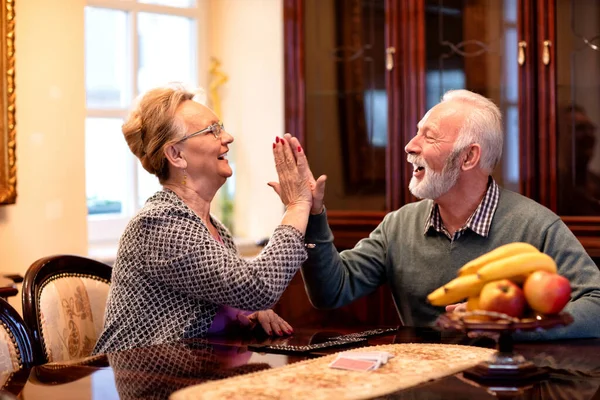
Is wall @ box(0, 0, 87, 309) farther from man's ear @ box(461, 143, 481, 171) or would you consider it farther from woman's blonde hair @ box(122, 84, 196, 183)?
man's ear @ box(461, 143, 481, 171)

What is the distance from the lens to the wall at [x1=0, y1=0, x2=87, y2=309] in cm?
351

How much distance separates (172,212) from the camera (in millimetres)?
2113

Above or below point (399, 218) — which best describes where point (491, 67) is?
above

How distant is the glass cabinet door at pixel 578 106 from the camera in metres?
3.30

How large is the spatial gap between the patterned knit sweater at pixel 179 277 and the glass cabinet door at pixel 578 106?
162 cm

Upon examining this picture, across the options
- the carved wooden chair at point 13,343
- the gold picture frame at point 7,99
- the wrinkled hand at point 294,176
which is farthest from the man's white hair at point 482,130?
the gold picture frame at point 7,99

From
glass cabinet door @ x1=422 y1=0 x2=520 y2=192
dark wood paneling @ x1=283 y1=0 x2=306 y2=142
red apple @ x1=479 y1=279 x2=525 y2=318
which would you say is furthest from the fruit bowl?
dark wood paneling @ x1=283 y1=0 x2=306 y2=142

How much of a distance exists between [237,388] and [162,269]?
0.61 metres

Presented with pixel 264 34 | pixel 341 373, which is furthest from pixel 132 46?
pixel 341 373

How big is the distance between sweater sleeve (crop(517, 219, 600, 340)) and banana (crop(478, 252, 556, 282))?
1.58ft

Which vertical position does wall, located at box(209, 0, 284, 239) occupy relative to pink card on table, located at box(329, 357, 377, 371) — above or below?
above

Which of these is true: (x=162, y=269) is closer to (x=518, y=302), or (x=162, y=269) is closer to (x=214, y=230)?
(x=214, y=230)

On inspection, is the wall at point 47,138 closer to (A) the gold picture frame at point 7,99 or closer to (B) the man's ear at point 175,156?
(A) the gold picture frame at point 7,99

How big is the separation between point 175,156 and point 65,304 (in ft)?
1.55
